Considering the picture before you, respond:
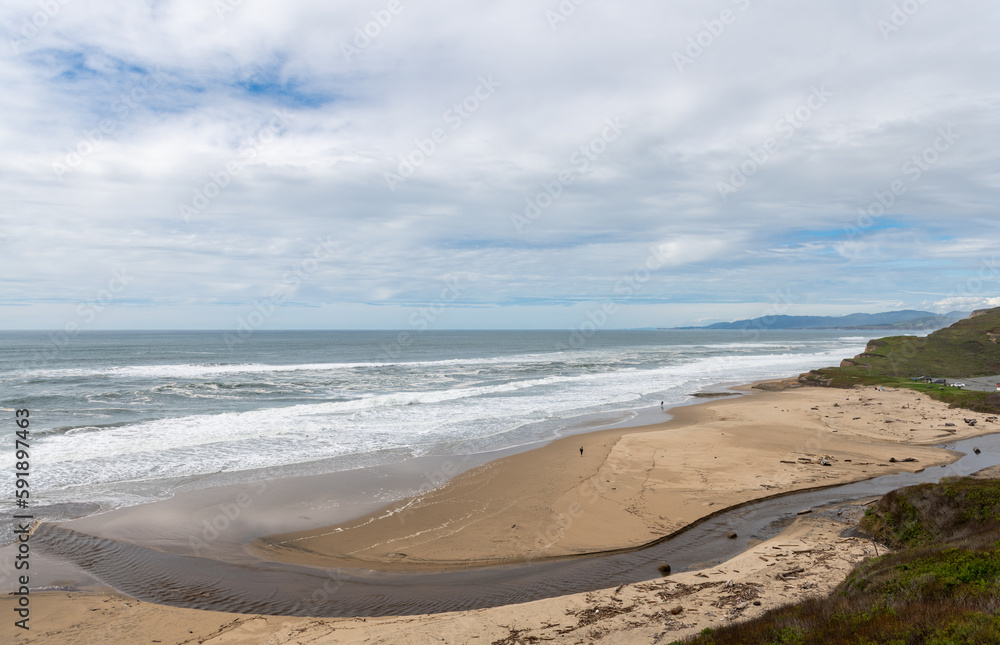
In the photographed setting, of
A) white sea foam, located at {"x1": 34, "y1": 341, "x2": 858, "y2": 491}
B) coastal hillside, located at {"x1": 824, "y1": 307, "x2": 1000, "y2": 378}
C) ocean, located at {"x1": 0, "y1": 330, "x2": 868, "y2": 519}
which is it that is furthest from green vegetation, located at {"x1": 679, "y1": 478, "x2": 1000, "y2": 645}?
coastal hillside, located at {"x1": 824, "y1": 307, "x2": 1000, "y2": 378}

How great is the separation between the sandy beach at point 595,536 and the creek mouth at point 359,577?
1.16ft

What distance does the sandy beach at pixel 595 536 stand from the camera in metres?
7.71

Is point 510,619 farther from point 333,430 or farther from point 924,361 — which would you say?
point 924,361

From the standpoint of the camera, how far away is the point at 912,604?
6.04m

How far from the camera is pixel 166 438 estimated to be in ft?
68.8

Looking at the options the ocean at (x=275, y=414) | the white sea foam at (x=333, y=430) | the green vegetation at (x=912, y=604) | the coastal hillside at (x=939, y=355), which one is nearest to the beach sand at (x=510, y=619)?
the green vegetation at (x=912, y=604)

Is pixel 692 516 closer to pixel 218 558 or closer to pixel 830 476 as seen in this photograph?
pixel 830 476

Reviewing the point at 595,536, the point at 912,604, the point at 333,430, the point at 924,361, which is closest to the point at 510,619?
the point at 595,536

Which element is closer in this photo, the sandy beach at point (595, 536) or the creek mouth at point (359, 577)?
the sandy beach at point (595, 536)

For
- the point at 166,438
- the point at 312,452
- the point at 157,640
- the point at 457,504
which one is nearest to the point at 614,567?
the point at 457,504

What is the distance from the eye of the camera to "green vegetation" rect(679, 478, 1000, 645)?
17.0ft

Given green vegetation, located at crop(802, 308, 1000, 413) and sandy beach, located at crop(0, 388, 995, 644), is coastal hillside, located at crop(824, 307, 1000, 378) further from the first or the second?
sandy beach, located at crop(0, 388, 995, 644)

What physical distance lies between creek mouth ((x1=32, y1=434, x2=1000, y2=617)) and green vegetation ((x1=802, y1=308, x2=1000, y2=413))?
2934cm

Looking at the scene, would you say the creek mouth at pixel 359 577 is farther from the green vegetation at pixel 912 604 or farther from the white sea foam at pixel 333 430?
the white sea foam at pixel 333 430
